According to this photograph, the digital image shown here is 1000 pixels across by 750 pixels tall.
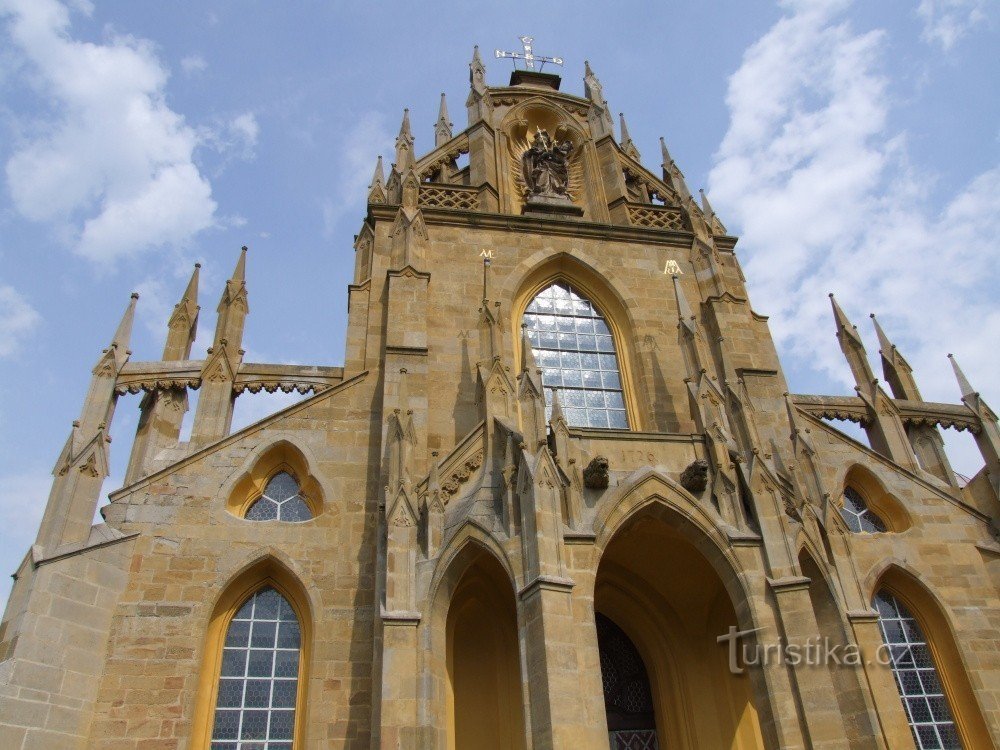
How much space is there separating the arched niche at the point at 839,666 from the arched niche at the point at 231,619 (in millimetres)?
7456

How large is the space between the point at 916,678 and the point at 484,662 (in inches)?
297

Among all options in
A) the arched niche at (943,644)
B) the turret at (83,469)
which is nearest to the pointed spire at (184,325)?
the turret at (83,469)

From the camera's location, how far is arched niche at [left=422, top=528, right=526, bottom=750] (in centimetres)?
1070

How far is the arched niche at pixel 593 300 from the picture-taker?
16281 millimetres

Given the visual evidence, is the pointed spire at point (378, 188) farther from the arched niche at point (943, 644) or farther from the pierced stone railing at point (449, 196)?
the arched niche at point (943, 644)

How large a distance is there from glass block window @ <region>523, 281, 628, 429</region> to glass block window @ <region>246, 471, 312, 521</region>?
4.98 metres

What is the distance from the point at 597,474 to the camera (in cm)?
1162

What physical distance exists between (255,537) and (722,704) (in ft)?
26.5

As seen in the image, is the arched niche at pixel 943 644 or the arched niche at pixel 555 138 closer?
the arched niche at pixel 943 644

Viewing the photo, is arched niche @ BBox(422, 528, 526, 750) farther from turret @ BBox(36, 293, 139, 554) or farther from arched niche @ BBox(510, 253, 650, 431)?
turret @ BBox(36, 293, 139, 554)

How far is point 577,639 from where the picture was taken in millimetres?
10164

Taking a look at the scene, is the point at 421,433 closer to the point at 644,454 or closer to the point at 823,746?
the point at 644,454

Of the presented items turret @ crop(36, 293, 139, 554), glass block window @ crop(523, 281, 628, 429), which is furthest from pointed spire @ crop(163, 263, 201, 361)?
glass block window @ crop(523, 281, 628, 429)

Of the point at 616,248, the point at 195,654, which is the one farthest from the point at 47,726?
the point at 616,248
